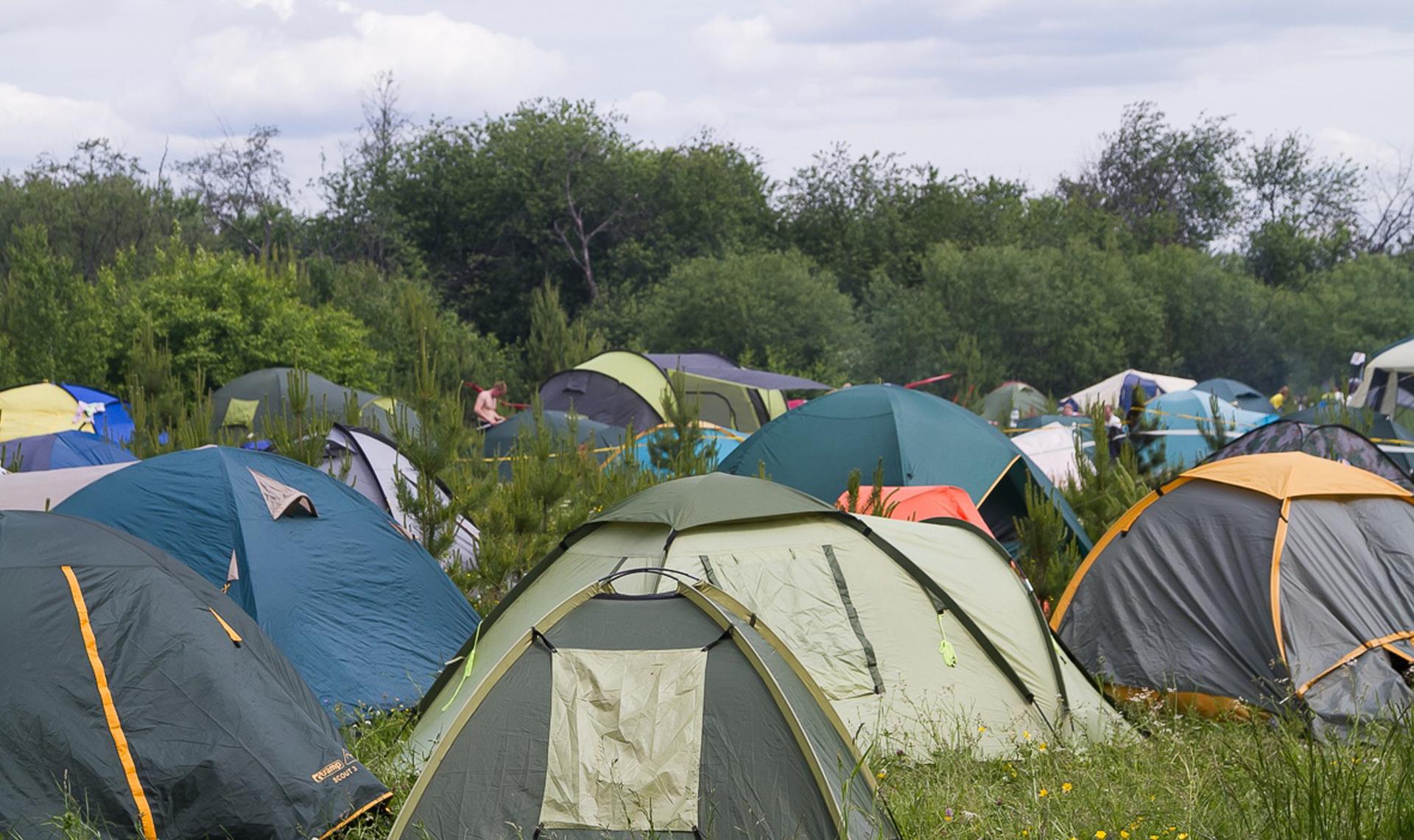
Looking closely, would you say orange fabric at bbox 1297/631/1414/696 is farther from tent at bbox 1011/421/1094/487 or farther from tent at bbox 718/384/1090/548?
Answer: tent at bbox 1011/421/1094/487

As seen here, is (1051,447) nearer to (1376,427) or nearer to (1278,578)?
(1376,427)

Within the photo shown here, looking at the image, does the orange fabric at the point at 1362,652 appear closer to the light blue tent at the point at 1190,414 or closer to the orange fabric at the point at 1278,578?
the orange fabric at the point at 1278,578

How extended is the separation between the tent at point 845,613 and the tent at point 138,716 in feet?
2.90

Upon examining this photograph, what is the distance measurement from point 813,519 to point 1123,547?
2189 millimetres

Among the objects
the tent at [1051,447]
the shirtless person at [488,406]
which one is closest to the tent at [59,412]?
the shirtless person at [488,406]

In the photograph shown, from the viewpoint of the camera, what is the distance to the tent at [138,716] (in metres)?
4.12

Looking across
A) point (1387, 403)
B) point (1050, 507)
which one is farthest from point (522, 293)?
point (1050, 507)

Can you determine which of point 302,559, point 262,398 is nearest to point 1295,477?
point 302,559

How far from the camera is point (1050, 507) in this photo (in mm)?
8312

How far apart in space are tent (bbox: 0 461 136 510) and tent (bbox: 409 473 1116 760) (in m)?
3.05

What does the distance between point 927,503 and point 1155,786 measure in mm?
3862

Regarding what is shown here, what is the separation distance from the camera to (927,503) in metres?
8.50

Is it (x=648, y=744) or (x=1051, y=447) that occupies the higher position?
(x=648, y=744)

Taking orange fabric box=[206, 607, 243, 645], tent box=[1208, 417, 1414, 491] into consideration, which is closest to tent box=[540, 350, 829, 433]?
tent box=[1208, 417, 1414, 491]
